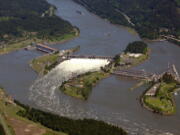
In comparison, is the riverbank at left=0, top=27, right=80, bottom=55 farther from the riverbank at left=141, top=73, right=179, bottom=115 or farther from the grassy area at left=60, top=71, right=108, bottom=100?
the riverbank at left=141, top=73, right=179, bottom=115

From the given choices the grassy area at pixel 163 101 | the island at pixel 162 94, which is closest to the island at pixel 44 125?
the grassy area at pixel 163 101

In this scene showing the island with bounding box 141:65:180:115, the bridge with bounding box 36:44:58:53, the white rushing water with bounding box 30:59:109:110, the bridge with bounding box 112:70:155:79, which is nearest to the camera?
the island with bounding box 141:65:180:115

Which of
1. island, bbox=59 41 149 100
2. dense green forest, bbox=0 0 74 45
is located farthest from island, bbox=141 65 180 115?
dense green forest, bbox=0 0 74 45

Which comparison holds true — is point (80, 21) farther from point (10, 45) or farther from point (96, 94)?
point (96, 94)

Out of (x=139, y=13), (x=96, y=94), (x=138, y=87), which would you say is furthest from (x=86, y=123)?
Result: (x=139, y=13)

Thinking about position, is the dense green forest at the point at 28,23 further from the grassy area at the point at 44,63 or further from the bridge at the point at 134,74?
the bridge at the point at 134,74

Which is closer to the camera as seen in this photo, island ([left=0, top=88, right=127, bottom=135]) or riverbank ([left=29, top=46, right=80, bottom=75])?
island ([left=0, top=88, right=127, bottom=135])
